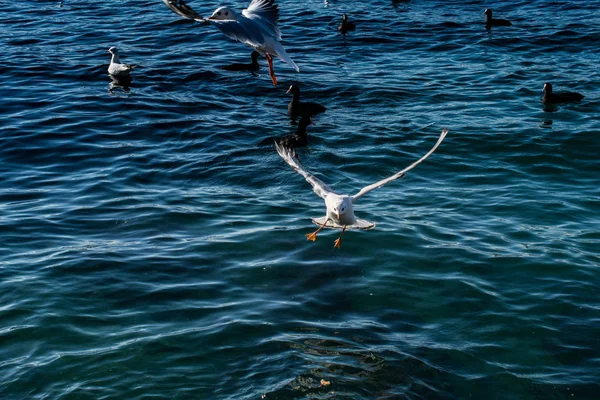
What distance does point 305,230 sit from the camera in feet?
43.2

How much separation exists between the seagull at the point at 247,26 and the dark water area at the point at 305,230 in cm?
317

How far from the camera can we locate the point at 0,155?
664 inches

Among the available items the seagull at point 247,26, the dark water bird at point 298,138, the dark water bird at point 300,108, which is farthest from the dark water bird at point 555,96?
the seagull at point 247,26

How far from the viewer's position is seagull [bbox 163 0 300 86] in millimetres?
10039

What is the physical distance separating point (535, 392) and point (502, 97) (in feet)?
37.9

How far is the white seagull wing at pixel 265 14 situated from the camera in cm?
1141

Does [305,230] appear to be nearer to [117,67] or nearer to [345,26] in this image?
[117,67]

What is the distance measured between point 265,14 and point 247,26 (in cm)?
128

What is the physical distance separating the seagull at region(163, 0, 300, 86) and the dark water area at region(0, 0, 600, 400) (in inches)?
125

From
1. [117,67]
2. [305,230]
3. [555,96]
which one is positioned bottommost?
[305,230]

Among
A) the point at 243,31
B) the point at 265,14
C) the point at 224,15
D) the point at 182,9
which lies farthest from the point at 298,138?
the point at 182,9

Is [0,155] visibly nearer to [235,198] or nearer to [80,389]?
[235,198]

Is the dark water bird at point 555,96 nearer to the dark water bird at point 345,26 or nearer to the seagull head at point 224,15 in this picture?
the dark water bird at point 345,26

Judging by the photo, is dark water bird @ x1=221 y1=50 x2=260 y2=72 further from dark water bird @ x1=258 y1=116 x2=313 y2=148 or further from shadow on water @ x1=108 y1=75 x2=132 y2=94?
dark water bird @ x1=258 y1=116 x2=313 y2=148
